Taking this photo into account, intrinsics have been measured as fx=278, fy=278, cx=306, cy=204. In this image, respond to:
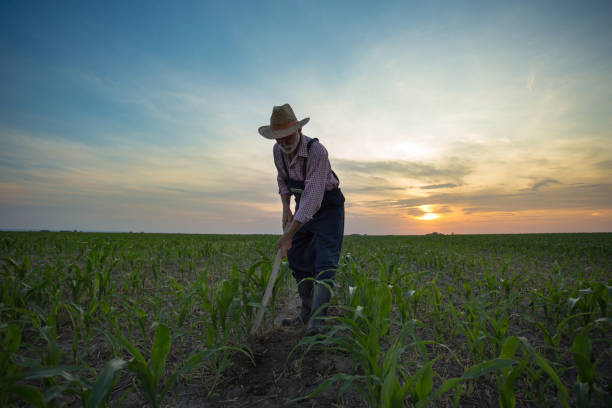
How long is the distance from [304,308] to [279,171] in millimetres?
1707

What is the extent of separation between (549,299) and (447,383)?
2.67 metres

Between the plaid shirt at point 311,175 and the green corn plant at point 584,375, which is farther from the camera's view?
the plaid shirt at point 311,175

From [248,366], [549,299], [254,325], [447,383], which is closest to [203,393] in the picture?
[248,366]

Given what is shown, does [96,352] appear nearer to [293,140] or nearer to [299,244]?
[299,244]

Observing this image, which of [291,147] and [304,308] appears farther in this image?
[304,308]

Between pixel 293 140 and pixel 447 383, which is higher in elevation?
pixel 293 140

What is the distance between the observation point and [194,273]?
18.9 ft

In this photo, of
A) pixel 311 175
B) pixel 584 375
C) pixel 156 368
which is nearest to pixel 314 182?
pixel 311 175

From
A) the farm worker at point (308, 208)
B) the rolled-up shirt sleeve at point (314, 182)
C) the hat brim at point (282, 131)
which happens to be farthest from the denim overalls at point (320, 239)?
the hat brim at point (282, 131)

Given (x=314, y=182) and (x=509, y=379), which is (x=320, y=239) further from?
(x=509, y=379)

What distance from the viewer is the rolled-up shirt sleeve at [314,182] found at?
2.79m

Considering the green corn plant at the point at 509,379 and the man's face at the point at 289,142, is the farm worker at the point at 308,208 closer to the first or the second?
the man's face at the point at 289,142

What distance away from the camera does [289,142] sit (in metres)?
3.01

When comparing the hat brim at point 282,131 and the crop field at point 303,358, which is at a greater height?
the hat brim at point 282,131
